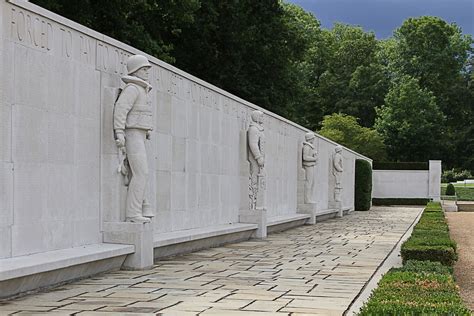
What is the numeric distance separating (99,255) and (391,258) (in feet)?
17.4

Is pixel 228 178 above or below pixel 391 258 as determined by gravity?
above

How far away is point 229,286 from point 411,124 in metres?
55.7

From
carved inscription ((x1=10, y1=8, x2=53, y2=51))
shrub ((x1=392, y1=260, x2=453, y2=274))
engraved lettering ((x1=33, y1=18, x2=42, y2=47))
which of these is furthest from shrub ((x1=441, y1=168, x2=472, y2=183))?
engraved lettering ((x1=33, y1=18, x2=42, y2=47))

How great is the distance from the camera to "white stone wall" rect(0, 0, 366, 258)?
7637 millimetres

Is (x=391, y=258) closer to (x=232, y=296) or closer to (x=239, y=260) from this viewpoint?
(x=239, y=260)

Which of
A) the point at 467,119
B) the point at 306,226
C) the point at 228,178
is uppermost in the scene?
the point at 467,119

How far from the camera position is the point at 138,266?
9758 mm

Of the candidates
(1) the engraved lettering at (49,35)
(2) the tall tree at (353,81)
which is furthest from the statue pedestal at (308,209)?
(2) the tall tree at (353,81)

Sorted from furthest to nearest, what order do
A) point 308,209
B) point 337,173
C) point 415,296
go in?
point 337,173, point 308,209, point 415,296

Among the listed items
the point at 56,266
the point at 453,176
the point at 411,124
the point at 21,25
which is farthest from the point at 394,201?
the point at 21,25

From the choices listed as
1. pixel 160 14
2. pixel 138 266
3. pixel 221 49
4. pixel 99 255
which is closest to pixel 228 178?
pixel 138 266

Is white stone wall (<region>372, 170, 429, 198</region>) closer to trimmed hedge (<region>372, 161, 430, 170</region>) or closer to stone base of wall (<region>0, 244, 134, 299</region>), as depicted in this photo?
trimmed hedge (<region>372, 161, 430, 170</region>)

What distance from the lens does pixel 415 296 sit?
6109mm

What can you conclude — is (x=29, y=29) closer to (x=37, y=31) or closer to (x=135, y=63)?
(x=37, y=31)
